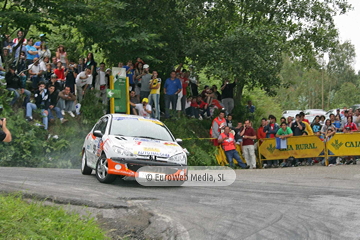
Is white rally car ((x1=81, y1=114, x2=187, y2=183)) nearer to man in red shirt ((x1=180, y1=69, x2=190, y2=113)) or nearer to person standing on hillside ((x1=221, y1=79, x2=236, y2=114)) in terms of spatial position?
man in red shirt ((x1=180, y1=69, x2=190, y2=113))

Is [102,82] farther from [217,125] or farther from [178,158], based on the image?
[178,158]

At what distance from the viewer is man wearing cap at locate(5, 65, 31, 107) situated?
1778 cm

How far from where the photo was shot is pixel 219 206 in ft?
30.0

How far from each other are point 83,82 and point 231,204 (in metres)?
12.2

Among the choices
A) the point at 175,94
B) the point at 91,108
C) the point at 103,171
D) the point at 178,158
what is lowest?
the point at 103,171

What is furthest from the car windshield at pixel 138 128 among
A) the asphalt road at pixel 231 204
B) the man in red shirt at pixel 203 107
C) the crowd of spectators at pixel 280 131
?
the man in red shirt at pixel 203 107

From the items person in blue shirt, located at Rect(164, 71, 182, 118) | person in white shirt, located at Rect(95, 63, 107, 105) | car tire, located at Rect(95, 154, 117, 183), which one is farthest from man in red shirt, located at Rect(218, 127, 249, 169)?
A: car tire, located at Rect(95, 154, 117, 183)

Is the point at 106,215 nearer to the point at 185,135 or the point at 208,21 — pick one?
the point at 185,135

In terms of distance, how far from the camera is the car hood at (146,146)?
446 inches

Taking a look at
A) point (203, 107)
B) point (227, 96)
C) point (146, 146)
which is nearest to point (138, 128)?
point (146, 146)

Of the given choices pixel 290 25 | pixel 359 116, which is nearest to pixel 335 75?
pixel 290 25

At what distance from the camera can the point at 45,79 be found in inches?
774

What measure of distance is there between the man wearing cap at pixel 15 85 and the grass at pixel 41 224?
1109 centimetres

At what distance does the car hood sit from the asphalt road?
749mm
